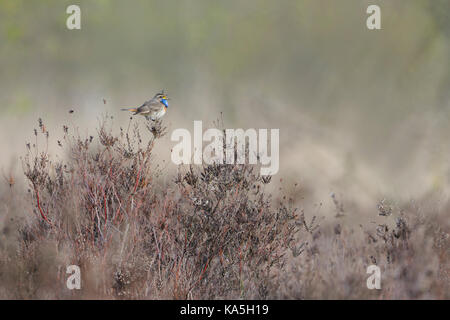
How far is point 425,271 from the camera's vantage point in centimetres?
527

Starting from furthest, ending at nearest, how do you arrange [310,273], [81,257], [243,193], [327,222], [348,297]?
Result: [327,222] < [243,193] < [81,257] < [310,273] < [348,297]

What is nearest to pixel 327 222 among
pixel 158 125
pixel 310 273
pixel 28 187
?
pixel 310 273

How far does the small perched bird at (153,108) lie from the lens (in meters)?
8.30

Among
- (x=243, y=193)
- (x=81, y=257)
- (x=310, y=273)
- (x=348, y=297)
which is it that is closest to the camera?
(x=348, y=297)

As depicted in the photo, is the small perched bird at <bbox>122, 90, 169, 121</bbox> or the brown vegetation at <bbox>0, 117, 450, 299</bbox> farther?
the small perched bird at <bbox>122, 90, 169, 121</bbox>

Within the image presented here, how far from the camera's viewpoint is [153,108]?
8.49 m

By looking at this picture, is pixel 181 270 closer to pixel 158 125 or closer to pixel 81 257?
pixel 81 257

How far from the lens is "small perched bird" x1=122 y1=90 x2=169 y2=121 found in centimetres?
830

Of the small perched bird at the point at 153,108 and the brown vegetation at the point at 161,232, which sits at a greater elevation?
the small perched bird at the point at 153,108

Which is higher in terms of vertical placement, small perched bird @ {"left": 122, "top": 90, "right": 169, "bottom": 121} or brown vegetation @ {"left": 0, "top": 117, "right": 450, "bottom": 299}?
small perched bird @ {"left": 122, "top": 90, "right": 169, "bottom": 121}

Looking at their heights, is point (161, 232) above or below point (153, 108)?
below

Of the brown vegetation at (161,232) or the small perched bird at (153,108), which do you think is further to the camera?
the small perched bird at (153,108)

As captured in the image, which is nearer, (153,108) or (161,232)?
(161,232)
